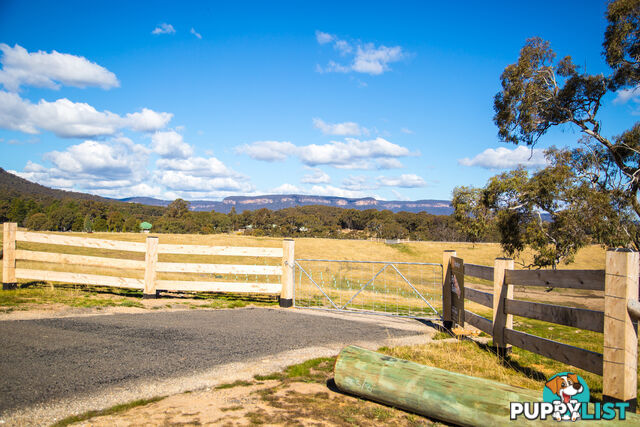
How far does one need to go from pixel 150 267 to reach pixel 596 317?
378 inches

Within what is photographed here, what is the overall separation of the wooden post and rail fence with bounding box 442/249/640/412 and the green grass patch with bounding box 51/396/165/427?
4.64 meters

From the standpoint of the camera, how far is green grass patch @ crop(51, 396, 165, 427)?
3.75 meters

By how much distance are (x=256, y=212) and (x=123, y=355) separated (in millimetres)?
134695

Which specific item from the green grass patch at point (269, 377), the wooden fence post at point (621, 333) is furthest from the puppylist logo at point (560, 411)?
the green grass patch at point (269, 377)

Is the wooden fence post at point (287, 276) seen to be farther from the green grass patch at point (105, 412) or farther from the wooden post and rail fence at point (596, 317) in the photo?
the green grass patch at point (105, 412)

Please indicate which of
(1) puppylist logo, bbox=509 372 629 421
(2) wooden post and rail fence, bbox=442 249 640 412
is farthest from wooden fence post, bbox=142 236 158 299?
(1) puppylist logo, bbox=509 372 629 421

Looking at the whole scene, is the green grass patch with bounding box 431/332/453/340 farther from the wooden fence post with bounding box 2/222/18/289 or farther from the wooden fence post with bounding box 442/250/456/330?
the wooden fence post with bounding box 2/222/18/289

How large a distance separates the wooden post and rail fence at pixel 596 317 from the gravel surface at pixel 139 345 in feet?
7.53

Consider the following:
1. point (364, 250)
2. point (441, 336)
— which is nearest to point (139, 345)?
point (441, 336)

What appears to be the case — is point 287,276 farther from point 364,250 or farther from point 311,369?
point 364,250

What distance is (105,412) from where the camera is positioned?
398 centimetres

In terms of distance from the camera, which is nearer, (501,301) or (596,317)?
(596,317)

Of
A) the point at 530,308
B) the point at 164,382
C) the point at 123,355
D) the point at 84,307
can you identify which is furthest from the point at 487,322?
the point at 84,307

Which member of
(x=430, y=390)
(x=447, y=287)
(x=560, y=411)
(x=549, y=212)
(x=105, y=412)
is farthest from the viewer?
(x=549, y=212)
